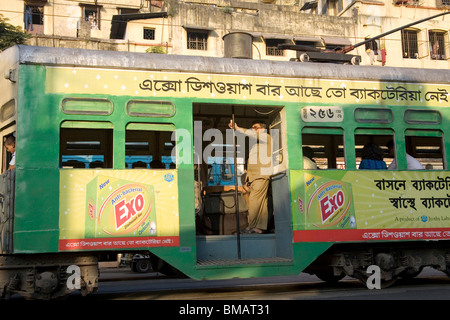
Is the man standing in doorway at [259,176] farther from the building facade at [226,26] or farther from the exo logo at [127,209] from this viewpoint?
the building facade at [226,26]

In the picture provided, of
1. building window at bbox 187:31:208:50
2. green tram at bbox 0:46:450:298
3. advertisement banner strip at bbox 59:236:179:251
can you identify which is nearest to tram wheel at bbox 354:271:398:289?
green tram at bbox 0:46:450:298

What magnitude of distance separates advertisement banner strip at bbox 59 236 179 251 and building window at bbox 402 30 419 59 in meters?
30.1

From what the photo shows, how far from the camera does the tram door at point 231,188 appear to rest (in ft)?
24.9

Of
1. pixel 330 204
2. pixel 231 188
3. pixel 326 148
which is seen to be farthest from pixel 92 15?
pixel 330 204

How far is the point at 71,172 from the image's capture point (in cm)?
655

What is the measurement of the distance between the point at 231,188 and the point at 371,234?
2404 millimetres

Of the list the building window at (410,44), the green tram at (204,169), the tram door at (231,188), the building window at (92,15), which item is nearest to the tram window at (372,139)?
the green tram at (204,169)

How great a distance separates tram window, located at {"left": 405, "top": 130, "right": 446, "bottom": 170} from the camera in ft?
27.0

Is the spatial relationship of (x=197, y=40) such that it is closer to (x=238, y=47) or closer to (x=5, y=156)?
(x=238, y=47)

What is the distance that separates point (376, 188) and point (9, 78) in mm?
5512

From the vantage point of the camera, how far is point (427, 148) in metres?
Answer: 9.19
